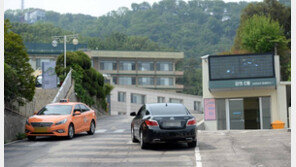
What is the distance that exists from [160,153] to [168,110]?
1.81 meters

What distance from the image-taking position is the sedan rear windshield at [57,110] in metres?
18.8

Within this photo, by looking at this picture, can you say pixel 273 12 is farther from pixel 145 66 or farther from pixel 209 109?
pixel 209 109

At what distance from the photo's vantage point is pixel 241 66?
3547 centimetres

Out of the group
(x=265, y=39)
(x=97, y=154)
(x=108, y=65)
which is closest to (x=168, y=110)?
(x=97, y=154)

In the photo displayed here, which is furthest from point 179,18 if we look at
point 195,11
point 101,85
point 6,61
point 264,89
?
point 6,61

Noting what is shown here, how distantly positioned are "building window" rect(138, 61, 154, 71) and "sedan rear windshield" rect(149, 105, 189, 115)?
226 ft

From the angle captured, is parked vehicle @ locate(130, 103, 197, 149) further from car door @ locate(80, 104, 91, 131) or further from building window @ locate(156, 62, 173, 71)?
building window @ locate(156, 62, 173, 71)

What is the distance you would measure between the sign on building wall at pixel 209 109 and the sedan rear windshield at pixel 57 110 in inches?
705

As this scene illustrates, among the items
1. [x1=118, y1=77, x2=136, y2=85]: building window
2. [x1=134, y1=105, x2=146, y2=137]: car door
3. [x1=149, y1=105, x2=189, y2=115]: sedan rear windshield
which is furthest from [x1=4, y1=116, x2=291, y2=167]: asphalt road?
[x1=118, y1=77, x2=136, y2=85]: building window

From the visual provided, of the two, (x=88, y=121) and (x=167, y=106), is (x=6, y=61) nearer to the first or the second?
(x=88, y=121)

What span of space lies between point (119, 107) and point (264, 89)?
39503 mm

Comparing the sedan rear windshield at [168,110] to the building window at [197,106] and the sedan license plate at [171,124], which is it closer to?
the sedan license plate at [171,124]

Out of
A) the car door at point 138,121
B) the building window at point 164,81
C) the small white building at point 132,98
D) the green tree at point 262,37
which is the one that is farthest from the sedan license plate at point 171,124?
the building window at point 164,81

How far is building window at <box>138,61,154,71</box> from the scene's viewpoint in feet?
274
